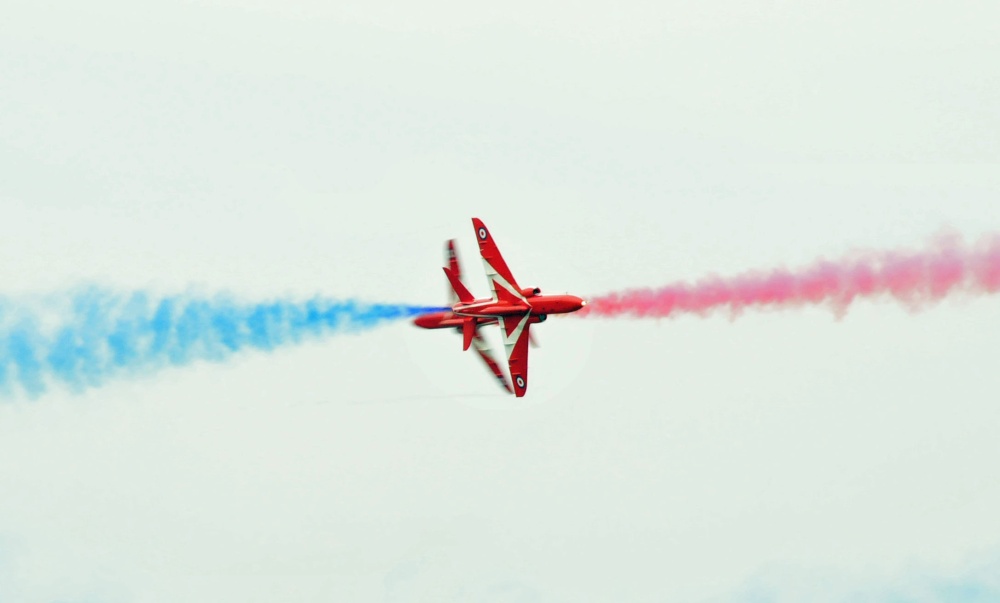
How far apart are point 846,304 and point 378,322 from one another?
20.8 m

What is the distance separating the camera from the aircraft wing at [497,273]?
79938mm

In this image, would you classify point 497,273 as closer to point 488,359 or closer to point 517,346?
point 517,346

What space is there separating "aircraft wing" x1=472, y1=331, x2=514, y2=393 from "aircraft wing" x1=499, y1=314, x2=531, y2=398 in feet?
2.48

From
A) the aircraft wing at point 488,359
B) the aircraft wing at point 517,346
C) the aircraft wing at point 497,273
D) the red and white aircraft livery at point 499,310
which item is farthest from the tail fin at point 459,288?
the aircraft wing at point 488,359

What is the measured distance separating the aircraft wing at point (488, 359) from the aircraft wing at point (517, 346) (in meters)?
0.76

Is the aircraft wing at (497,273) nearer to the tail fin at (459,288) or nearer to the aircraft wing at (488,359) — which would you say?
the tail fin at (459,288)

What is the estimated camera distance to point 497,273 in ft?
263

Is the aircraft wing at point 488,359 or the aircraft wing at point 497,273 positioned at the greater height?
the aircraft wing at point 497,273

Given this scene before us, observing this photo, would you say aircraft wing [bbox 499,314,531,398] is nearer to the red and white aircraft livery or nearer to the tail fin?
the red and white aircraft livery

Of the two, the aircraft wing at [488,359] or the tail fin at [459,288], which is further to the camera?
the aircraft wing at [488,359]

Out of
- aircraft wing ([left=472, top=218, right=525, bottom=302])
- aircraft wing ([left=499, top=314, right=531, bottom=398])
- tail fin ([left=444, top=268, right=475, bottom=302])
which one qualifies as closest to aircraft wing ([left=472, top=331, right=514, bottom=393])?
aircraft wing ([left=499, top=314, right=531, bottom=398])

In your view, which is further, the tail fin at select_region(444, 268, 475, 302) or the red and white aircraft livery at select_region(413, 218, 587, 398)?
the tail fin at select_region(444, 268, 475, 302)

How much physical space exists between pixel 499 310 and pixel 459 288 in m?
2.02

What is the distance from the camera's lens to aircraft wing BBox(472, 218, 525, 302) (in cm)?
7994
